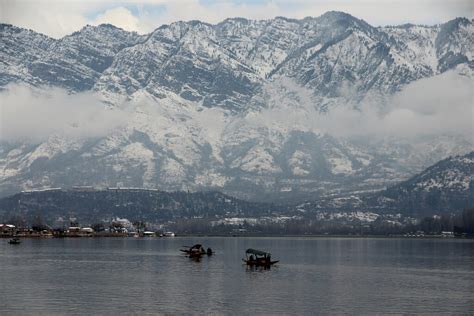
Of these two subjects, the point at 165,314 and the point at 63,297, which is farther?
the point at 63,297

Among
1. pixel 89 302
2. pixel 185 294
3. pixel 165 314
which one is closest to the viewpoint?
pixel 165 314

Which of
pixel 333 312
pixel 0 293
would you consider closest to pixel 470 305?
pixel 333 312

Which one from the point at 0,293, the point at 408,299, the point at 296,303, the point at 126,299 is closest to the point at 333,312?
the point at 296,303

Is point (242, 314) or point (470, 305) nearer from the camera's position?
point (242, 314)

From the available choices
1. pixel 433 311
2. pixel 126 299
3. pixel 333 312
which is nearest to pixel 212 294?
pixel 126 299

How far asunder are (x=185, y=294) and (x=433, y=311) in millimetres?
48059

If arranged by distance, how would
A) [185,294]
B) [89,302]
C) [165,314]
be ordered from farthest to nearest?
[185,294] → [89,302] → [165,314]

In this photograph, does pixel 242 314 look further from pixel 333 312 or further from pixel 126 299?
pixel 126 299

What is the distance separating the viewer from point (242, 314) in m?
171

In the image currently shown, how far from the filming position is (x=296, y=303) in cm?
18650

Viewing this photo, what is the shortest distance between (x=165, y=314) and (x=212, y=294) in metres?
32.2

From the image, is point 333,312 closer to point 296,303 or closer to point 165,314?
point 296,303

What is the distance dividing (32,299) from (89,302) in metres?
11.0

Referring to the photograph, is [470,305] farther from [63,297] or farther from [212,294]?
[63,297]
